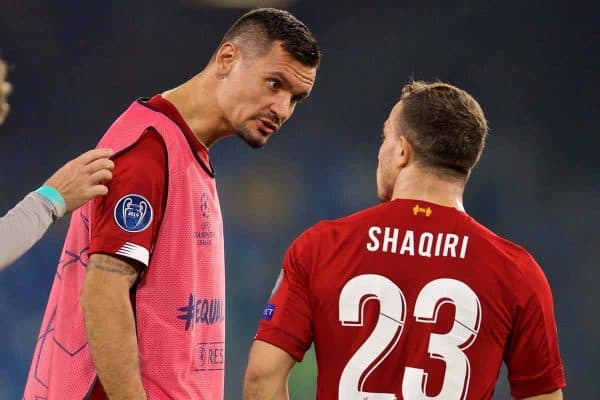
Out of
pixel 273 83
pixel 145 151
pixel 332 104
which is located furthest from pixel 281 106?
pixel 332 104

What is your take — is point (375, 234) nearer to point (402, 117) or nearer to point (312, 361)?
point (402, 117)

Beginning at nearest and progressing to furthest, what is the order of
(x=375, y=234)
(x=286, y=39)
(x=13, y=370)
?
1. (x=375, y=234)
2. (x=286, y=39)
3. (x=13, y=370)

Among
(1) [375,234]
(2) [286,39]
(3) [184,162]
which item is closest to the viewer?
(1) [375,234]

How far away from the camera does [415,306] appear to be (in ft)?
6.04

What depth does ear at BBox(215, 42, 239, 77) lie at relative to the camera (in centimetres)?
242

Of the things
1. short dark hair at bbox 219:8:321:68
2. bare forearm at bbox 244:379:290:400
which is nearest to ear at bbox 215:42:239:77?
short dark hair at bbox 219:8:321:68

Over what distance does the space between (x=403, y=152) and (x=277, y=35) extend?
1.90ft

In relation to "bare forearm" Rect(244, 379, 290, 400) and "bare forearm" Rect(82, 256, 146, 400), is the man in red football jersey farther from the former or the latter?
"bare forearm" Rect(82, 256, 146, 400)

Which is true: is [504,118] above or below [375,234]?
above

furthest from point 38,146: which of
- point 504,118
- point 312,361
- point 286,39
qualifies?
point 286,39

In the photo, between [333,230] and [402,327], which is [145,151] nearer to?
[333,230]

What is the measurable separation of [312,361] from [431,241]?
4.48m

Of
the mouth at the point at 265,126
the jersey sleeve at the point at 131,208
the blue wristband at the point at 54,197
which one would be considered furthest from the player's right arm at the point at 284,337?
the mouth at the point at 265,126

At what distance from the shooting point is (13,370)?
243 inches
